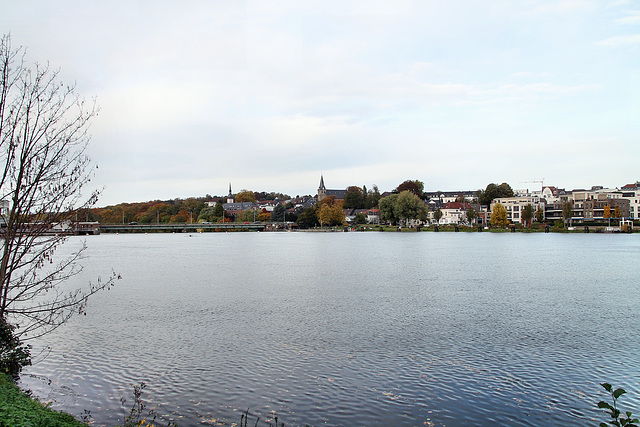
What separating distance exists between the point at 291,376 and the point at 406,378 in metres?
3.10

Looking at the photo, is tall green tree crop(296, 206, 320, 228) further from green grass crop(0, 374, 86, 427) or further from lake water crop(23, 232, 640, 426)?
green grass crop(0, 374, 86, 427)

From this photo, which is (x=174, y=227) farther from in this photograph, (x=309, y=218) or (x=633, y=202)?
(x=633, y=202)

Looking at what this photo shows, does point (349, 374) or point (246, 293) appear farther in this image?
point (246, 293)

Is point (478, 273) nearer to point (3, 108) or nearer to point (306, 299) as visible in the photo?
point (306, 299)

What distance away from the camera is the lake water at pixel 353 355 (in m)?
10.9

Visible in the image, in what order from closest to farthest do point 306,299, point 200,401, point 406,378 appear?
point 200,401, point 406,378, point 306,299

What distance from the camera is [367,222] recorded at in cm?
19425

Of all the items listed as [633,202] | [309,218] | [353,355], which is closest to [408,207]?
[309,218]

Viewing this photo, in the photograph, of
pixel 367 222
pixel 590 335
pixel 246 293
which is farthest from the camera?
pixel 367 222

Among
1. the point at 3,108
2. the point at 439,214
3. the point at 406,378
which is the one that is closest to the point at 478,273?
the point at 406,378

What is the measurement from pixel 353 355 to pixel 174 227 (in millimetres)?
158690

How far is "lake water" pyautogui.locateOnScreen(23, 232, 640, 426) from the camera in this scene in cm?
1087

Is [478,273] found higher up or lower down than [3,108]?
lower down

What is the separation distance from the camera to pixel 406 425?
9906 millimetres
